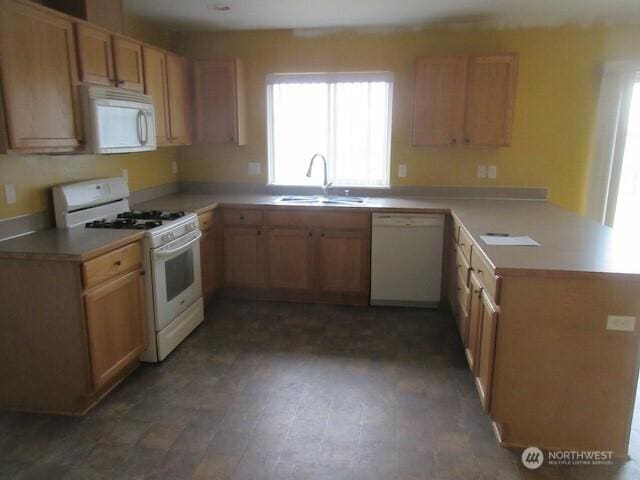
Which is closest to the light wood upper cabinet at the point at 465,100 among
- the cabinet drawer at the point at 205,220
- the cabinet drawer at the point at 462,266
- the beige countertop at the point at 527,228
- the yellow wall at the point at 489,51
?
the yellow wall at the point at 489,51

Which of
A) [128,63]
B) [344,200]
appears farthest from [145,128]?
[344,200]

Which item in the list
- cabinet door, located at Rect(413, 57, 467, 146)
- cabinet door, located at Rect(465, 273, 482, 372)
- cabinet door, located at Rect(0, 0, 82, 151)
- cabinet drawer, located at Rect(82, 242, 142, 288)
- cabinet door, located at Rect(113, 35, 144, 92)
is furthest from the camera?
cabinet door, located at Rect(413, 57, 467, 146)

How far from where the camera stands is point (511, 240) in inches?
103

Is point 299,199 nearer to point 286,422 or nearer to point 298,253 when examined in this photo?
point 298,253

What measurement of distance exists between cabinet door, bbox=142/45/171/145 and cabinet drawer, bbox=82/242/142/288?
1.30m

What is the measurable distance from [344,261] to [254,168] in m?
1.37

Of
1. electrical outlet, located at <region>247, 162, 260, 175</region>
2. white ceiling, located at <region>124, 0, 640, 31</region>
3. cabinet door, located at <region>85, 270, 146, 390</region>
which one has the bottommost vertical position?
cabinet door, located at <region>85, 270, 146, 390</region>

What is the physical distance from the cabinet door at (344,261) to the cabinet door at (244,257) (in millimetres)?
529

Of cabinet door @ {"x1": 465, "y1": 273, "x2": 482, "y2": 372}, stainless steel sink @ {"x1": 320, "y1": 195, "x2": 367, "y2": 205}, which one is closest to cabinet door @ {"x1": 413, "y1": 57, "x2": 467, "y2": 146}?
stainless steel sink @ {"x1": 320, "y1": 195, "x2": 367, "y2": 205}

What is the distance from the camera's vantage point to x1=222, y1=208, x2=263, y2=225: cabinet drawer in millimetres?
4109

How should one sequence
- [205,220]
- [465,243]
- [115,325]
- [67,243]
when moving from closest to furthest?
[67,243], [115,325], [465,243], [205,220]

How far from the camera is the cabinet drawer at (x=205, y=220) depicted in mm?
3818

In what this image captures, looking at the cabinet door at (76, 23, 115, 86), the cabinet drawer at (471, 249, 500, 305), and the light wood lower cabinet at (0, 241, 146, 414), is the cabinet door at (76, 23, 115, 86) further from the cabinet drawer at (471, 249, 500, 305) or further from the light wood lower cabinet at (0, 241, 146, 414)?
the cabinet drawer at (471, 249, 500, 305)

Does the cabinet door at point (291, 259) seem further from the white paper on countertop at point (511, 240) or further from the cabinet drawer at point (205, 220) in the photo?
the white paper on countertop at point (511, 240)
